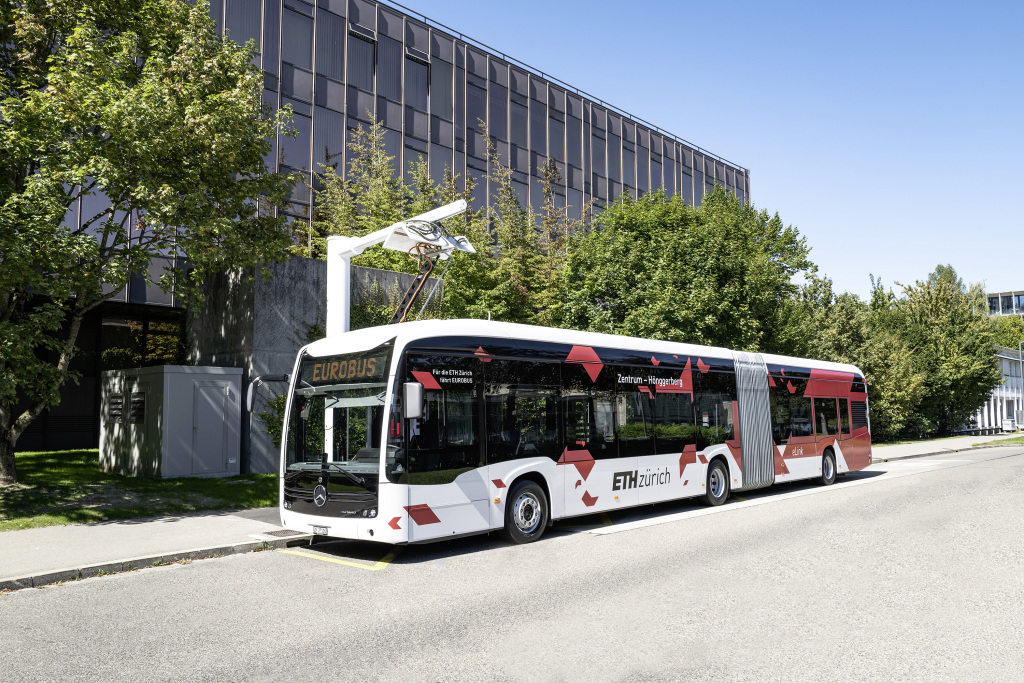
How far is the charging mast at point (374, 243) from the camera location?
14.6 meters

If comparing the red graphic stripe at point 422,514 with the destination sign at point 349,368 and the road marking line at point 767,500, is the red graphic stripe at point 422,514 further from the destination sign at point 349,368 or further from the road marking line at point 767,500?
the road marking line at point 767,500

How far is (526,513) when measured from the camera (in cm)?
1101

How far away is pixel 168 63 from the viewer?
15680 mm

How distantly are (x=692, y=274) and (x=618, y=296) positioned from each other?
2.62m

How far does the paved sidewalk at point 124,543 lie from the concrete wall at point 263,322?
555 cm

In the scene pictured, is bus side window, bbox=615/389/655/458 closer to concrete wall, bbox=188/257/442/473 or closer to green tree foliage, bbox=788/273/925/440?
concrete wall, bbox=188/257/442/473

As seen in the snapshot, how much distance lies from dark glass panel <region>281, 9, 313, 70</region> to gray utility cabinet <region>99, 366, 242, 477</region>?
1579 centimetres

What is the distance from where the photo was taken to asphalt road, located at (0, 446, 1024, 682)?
540cm

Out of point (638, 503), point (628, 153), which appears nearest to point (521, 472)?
point (638, 503)

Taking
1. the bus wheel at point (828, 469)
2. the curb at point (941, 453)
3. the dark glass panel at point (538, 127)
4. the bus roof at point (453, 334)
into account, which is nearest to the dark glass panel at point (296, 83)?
the dark glass panel at point (538, 127)

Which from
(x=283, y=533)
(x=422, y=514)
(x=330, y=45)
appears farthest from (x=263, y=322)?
(x=330, y=45)

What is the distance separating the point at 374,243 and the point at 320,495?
6.24 meters

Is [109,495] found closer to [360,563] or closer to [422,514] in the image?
[360,563]

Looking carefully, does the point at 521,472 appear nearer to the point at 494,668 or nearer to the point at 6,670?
the point at 494,668
